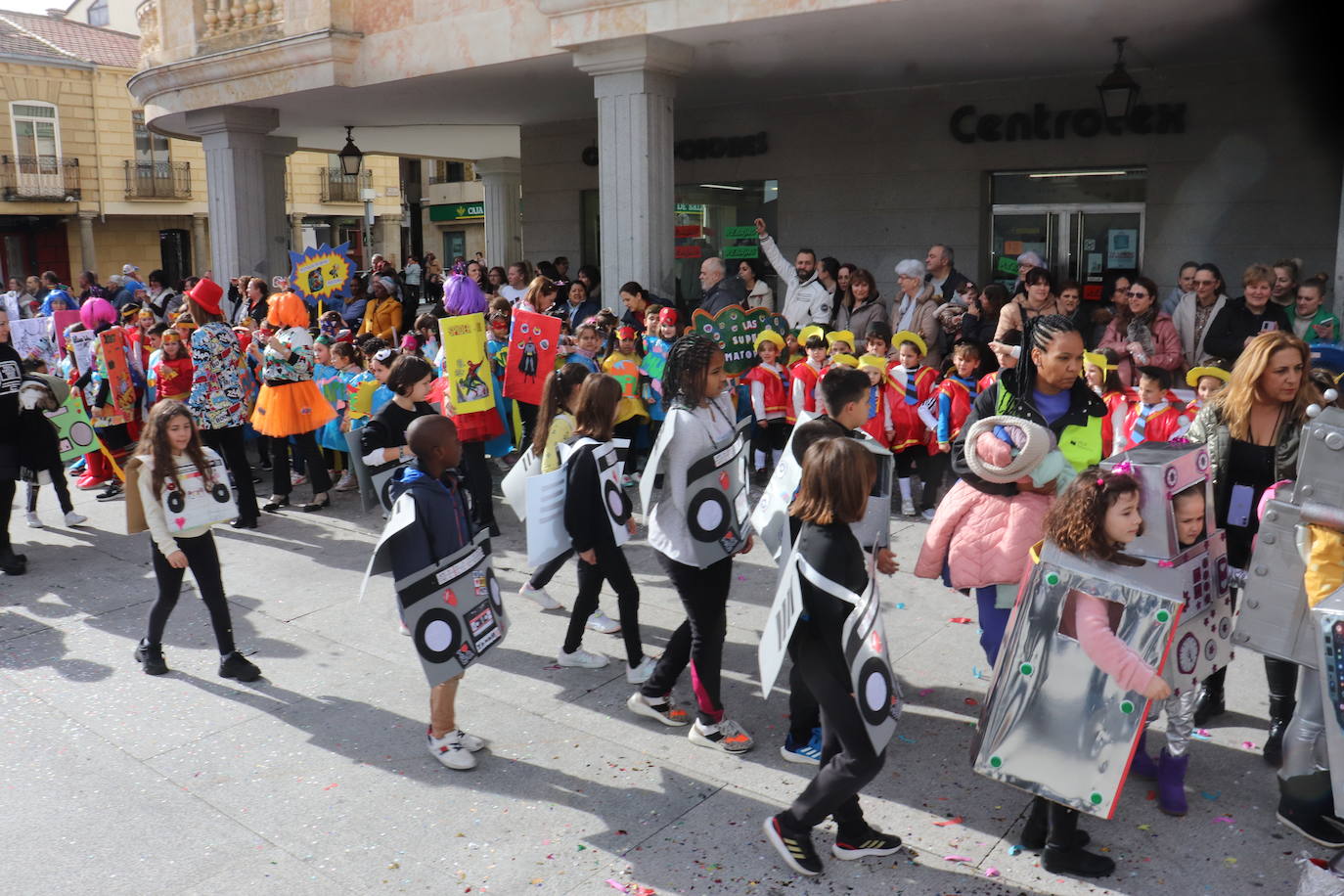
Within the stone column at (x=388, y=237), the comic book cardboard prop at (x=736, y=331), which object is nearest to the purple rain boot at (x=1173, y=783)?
the comic book cardboard prop at (x=736, y=331)

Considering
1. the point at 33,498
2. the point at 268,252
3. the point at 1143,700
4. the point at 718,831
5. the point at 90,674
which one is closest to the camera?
the point at 1143,700

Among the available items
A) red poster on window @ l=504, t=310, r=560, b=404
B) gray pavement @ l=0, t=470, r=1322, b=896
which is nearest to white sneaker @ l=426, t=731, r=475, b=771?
gray pavement @ l=0, t=470, r=1322, b=896

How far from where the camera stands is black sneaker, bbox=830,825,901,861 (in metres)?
3.73

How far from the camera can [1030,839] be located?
3.74 metres

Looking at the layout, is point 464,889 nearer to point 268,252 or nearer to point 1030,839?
point 1030,839

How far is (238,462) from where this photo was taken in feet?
27.4

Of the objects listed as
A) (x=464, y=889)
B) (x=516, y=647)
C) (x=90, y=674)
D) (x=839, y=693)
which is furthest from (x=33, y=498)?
(x=839, y=693)

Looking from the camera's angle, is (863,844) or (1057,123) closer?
(863,844)

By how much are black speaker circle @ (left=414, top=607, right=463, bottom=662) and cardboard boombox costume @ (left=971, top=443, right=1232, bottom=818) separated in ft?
6.68

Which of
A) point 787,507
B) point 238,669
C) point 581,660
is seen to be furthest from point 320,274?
point 787,507

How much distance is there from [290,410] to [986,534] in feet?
20.2

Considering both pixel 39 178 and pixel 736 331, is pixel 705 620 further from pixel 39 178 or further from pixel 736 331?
pixel 39 178

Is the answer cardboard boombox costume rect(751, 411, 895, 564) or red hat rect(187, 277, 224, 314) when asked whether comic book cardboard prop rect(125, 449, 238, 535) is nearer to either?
cardboard boombox costume rect(751, 411, 895, 564)

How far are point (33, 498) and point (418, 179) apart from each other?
35585 mm
